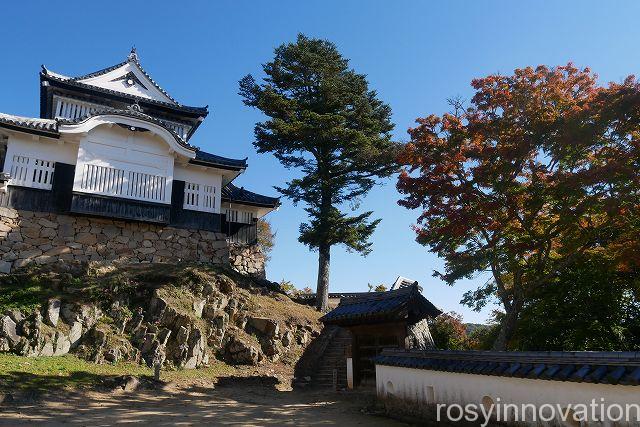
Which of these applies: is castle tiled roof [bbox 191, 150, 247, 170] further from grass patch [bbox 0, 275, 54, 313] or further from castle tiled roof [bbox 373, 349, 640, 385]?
castle tiled roof [bbox 373, 349, 640, 385]

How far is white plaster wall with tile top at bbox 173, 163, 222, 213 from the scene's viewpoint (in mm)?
21562

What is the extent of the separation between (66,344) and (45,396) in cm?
330

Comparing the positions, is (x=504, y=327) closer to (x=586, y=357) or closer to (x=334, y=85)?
(x=586, y=357)

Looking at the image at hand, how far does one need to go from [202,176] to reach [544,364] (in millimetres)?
18285

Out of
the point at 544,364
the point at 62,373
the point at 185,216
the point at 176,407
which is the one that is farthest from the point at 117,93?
the point at 544,364

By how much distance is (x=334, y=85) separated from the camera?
24.2 meters

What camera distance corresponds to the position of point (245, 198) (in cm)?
2383

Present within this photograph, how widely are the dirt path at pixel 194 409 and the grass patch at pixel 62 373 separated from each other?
63cm

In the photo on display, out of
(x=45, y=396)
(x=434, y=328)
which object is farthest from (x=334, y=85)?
(x=45, y=396)

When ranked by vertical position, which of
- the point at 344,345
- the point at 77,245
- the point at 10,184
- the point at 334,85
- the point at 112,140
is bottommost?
the point at 344,345

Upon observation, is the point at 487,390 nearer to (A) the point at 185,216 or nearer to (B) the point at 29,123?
(A) the point at 185,216

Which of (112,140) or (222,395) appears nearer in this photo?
(222,395)

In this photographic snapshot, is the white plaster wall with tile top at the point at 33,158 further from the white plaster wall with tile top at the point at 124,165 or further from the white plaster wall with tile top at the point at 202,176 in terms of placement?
the white plaster wall with tile top at the point at 202,176

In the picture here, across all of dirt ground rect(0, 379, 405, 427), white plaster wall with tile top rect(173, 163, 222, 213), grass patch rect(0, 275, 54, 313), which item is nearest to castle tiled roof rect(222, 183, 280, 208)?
white plaster wall with tile top rect(173, 163, 222, 213)
